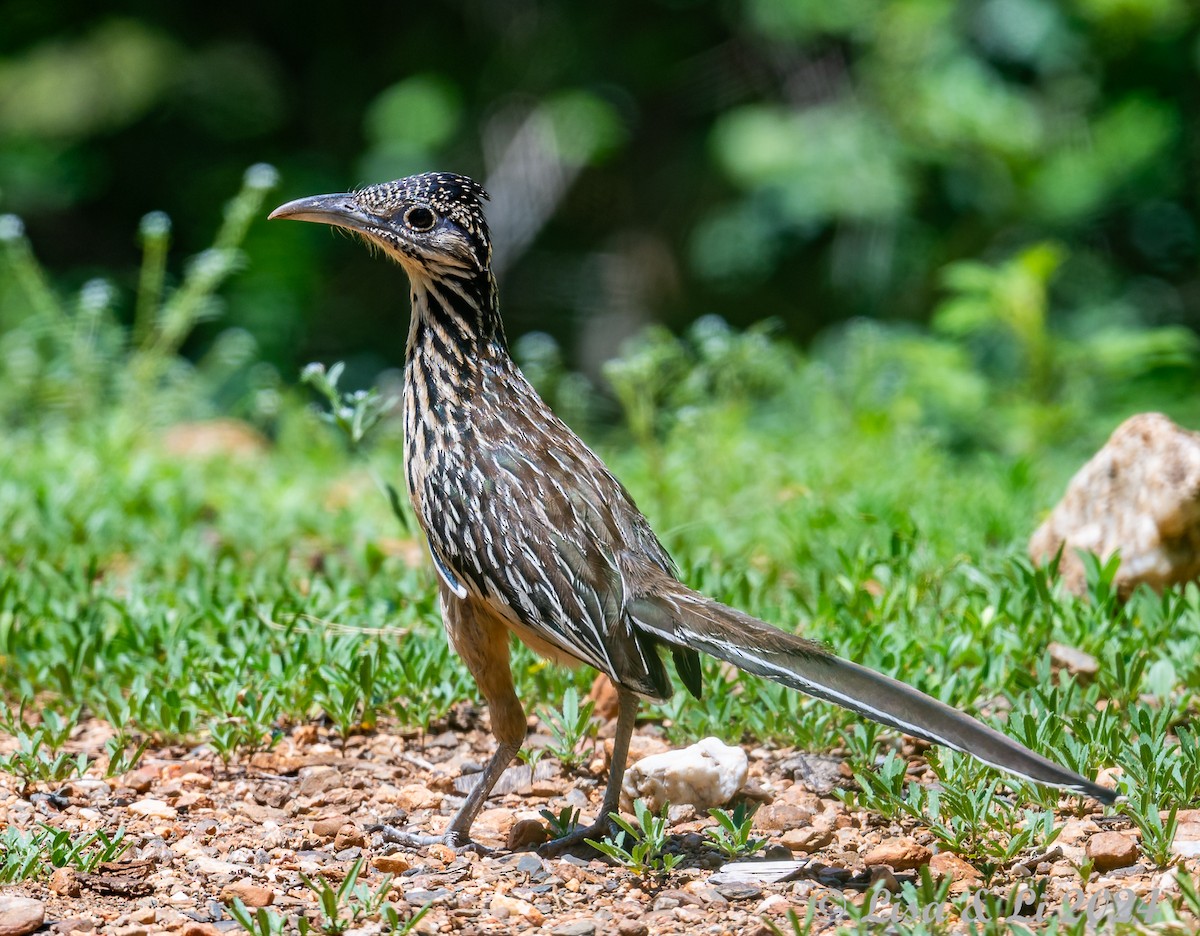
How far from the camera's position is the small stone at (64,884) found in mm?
3629

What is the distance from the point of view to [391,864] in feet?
12.6

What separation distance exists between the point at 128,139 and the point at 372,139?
2470 millimetres

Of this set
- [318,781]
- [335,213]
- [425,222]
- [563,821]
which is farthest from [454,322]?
[563,821]

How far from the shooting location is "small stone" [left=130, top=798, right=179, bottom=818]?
4.16m

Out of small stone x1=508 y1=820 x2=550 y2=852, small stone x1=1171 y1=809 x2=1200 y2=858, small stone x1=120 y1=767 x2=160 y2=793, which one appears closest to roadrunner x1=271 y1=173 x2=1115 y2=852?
small stone x1=508 y1=820 x2=550 y2=852

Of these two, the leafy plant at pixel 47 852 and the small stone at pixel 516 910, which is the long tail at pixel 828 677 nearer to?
the small stone at pixel 516 910

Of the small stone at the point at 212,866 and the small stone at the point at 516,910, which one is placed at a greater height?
the small stone at the point at 212,866

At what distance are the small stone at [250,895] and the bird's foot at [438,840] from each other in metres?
0.48

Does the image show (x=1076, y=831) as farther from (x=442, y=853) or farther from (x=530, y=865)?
(x=442, y=853)

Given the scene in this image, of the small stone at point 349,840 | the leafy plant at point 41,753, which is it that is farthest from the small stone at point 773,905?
the leafy plant at point 41,753

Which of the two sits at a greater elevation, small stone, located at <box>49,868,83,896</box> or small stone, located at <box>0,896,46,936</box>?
small stone, located at <box>0,896,46,936</box>

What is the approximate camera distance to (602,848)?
3781mm

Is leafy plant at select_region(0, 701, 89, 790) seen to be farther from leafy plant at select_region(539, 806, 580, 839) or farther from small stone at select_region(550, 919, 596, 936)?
small stone at select_region(550, 919, 596, 936)

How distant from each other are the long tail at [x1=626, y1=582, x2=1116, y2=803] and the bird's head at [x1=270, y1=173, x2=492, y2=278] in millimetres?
1298
